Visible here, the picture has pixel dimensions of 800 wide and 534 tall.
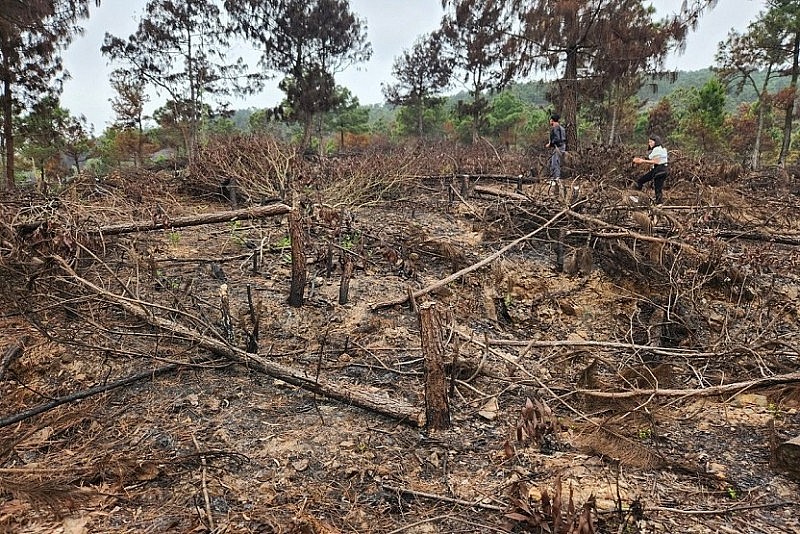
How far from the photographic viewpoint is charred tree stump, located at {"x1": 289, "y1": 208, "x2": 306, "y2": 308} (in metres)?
4.31

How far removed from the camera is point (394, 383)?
3.68 meters

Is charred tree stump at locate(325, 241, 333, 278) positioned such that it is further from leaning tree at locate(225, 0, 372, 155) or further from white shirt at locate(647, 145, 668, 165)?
leaning tree at locate(225, 0, 372, 155)

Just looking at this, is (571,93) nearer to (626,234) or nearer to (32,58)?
(626,234)

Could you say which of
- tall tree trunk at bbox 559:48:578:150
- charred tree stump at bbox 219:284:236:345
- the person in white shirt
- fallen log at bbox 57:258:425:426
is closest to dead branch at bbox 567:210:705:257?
the person in white shirt

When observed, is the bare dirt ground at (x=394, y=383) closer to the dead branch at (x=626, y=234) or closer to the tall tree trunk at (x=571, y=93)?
the dead branch at (x=626, y=234)

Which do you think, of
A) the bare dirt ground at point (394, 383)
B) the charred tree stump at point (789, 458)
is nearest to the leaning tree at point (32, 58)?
the bare dirt ground at point (394, 383)

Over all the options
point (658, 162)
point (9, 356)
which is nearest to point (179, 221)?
point (9, 356)

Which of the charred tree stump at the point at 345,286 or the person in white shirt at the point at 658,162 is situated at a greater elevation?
the person in white shirt at the point at 658,162

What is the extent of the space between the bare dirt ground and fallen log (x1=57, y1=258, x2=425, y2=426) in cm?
2

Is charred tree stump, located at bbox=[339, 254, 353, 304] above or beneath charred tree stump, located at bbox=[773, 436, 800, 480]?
above

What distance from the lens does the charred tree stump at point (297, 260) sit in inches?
170

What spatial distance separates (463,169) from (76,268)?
28.1 feet

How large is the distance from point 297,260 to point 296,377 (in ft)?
4.63

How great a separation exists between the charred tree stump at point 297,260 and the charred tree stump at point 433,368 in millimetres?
1887
